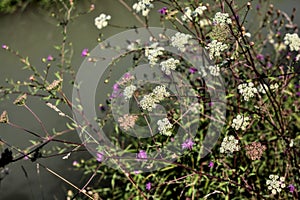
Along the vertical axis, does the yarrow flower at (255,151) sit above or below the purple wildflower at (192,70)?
below

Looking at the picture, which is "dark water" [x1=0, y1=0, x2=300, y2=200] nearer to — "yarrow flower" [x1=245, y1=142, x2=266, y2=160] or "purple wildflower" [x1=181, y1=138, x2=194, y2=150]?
"purple wildflower" [x1=181, y1=138, x2=194, y2=150]

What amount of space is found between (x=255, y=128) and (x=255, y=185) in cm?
26

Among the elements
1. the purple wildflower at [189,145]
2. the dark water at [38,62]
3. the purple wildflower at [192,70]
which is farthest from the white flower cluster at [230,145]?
the dark water at [38,62]

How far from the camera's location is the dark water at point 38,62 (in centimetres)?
169

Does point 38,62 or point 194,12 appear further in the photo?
point 38,62

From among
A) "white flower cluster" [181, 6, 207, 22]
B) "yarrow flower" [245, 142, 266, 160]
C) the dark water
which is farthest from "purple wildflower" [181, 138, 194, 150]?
the dark water

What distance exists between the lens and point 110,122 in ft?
6.04

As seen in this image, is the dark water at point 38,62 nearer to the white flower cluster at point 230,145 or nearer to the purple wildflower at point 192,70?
the purple wildflower at point 192,70

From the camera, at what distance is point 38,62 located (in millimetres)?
2254

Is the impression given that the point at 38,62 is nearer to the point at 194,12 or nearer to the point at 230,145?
the point at 194,12

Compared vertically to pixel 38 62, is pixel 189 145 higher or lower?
lower

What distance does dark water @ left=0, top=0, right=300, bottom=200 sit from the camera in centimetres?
169

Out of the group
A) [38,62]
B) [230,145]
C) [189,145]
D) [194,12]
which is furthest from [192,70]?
[38,62]

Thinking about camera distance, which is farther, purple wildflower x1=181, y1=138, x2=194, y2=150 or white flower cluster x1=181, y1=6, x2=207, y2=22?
purple wildflower x1=181, y1=138, x2=194, y2=150
